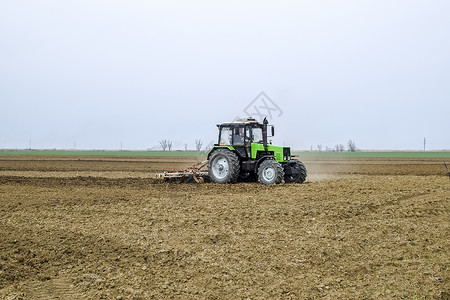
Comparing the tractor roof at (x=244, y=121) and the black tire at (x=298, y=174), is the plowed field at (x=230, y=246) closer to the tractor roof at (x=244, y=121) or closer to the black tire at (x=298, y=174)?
the black tire at (x=298, y=174)

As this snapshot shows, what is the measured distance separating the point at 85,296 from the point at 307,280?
3.65 m

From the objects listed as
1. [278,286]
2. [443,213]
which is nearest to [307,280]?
[278,286]

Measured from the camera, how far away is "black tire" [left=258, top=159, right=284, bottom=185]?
15.4 m

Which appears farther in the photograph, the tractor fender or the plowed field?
the tractor fender

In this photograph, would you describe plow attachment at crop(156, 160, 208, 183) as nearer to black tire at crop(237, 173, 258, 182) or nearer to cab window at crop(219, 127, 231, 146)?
cab window at crop(219, 127, 231, 146)

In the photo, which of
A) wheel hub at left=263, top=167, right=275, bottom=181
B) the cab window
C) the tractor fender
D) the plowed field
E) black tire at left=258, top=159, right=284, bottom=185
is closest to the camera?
the plowed field

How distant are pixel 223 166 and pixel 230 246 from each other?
8.66m

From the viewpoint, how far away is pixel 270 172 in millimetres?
15695

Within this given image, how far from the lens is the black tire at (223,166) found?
16.4 metres

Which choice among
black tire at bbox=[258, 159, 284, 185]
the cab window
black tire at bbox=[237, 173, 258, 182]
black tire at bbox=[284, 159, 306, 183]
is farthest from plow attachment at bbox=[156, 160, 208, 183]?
black tire at bbox=[284, 159, 306, 183]

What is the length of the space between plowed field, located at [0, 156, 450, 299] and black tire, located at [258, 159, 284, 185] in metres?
1.90

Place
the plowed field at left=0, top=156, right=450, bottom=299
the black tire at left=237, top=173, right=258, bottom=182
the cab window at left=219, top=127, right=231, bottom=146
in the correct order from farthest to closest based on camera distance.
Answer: the black tire at left=237, top=173, right=258, bottom=182, the cab window at left=219, top=127, right=231, bottom=146, the plowed field at left=0, top=156, right=450, bottom=299

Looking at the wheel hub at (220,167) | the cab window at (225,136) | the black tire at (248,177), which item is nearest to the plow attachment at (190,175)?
the wheel hub at (220,167)

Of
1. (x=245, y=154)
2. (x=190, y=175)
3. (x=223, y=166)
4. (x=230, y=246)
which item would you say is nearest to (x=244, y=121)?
(x=245, y=154)
